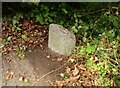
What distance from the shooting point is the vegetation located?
4609 mm

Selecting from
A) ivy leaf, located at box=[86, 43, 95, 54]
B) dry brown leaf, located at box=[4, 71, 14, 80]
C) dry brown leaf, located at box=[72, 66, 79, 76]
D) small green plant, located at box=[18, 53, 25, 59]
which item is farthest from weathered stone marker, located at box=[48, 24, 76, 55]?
dry brown leaf, located at box=[4, 71, 14, 80]

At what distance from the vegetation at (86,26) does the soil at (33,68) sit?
206 mm

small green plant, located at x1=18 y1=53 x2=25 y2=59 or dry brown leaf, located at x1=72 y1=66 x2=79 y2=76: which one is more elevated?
small green plant, located at x1=18 y1=53 x2=25 y2=59

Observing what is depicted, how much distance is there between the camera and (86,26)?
216 inches

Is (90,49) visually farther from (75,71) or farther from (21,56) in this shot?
(21,56)

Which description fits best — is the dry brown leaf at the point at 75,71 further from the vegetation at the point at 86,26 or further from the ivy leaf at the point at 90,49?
the ivy leaf at the point at 90,49

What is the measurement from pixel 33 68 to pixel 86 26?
157cm

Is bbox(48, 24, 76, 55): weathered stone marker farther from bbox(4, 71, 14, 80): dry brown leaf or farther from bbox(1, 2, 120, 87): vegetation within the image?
bbox(4, 71, 14, 80): dry brown leaf

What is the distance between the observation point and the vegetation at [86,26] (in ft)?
15.1

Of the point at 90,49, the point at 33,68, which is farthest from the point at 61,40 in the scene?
the point at 33,68

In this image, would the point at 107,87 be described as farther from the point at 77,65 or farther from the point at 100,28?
the point at 100,28

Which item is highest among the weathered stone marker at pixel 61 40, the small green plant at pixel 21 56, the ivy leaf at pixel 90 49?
the weathered stone marker at pixel 61 40

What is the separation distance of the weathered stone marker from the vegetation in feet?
0.63

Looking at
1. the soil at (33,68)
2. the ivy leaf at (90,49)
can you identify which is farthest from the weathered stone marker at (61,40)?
the ivy leaf at (90,49)
